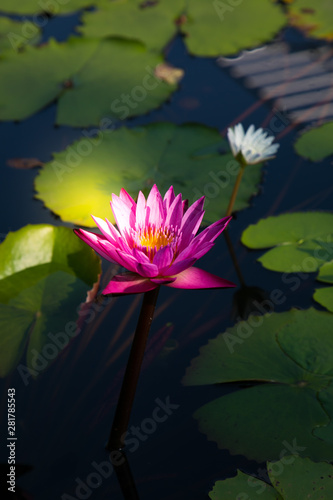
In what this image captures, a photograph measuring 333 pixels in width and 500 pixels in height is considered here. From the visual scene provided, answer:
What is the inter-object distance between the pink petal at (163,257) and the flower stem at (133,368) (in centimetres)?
10

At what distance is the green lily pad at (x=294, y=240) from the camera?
7.47ft

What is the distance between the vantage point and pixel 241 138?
2457 millimetres

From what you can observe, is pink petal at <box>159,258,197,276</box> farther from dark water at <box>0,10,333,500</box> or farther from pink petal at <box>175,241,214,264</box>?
dark water at <box>0,10,333,500</box>

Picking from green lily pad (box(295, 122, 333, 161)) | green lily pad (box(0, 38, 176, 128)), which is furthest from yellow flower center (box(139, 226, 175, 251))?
green lily pad (box(0, 38, 176, 128))

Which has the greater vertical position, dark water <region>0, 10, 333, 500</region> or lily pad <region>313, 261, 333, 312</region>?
lily pad <region>313, 261, 333, 312</region>

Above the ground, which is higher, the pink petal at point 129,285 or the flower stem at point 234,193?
the pink petal at point 129,285

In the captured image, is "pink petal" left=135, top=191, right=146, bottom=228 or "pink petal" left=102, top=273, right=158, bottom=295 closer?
"pink petal" left=102, top=273, right=158, bottom=295

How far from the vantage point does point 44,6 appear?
169 inches

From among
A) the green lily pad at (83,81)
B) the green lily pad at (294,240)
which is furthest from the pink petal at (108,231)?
the green lily pad at (83,81)

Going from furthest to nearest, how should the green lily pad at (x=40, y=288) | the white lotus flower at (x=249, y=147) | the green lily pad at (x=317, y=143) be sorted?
the green lily pad at (x=317, y=143) < the white lotus flower at (x=249, y=147) < the green lily pad at (x=40, y=288)

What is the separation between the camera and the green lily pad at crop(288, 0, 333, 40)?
400 centimetres

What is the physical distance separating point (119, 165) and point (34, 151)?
0.62 m

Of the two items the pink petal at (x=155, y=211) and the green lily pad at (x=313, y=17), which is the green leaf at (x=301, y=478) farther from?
the green lily pad at (x=313, y=17)

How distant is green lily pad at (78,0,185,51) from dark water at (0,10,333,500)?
Answer: 148 cm
